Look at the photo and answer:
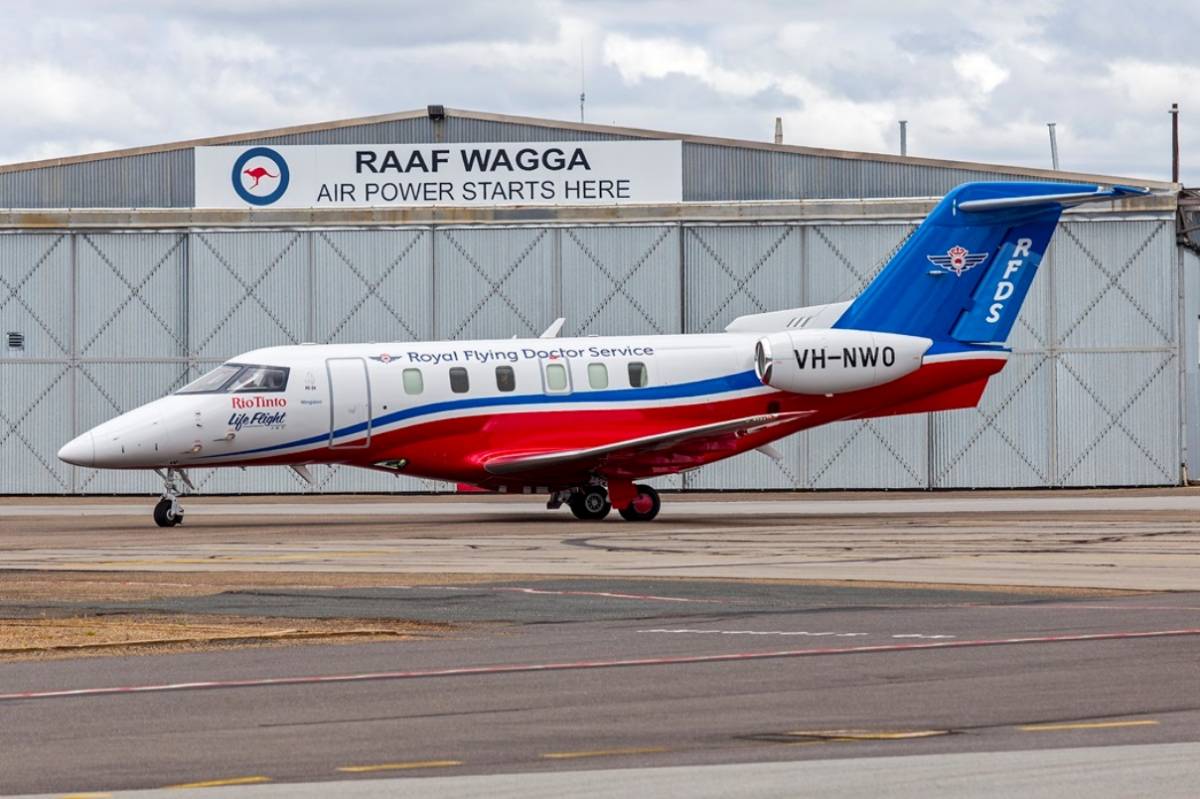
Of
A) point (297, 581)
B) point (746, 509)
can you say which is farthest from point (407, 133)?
point (297, 581)

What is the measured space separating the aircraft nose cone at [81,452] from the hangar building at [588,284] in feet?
50.7

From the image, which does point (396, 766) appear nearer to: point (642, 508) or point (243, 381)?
point (243, 381)

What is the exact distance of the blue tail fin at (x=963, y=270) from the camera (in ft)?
115

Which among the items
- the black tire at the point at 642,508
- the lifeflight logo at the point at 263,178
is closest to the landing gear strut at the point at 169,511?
the black tire at the point at 642,508

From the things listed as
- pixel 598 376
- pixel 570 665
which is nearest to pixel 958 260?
pixel 598 376

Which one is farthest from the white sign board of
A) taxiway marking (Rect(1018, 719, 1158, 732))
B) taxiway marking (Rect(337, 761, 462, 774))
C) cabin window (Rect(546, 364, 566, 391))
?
taxiway marking (Rect(337, 761, 462, 774))

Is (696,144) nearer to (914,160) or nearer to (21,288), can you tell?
(914,160)

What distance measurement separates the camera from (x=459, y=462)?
34406mm

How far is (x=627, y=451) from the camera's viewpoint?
33.0m

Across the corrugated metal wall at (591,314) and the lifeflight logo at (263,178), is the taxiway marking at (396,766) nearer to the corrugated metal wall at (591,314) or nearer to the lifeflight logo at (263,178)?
the corrugated metal wall at (591,314)

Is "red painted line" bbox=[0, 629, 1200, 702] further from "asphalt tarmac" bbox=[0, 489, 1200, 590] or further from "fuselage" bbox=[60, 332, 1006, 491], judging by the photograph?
"fuselage" bbox=[60, 332, 1006, 491]

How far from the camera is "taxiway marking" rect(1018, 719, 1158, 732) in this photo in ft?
36.0

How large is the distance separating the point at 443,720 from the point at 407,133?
3918 centimetres

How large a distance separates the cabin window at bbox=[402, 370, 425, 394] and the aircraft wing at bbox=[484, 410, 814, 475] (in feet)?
6.14
